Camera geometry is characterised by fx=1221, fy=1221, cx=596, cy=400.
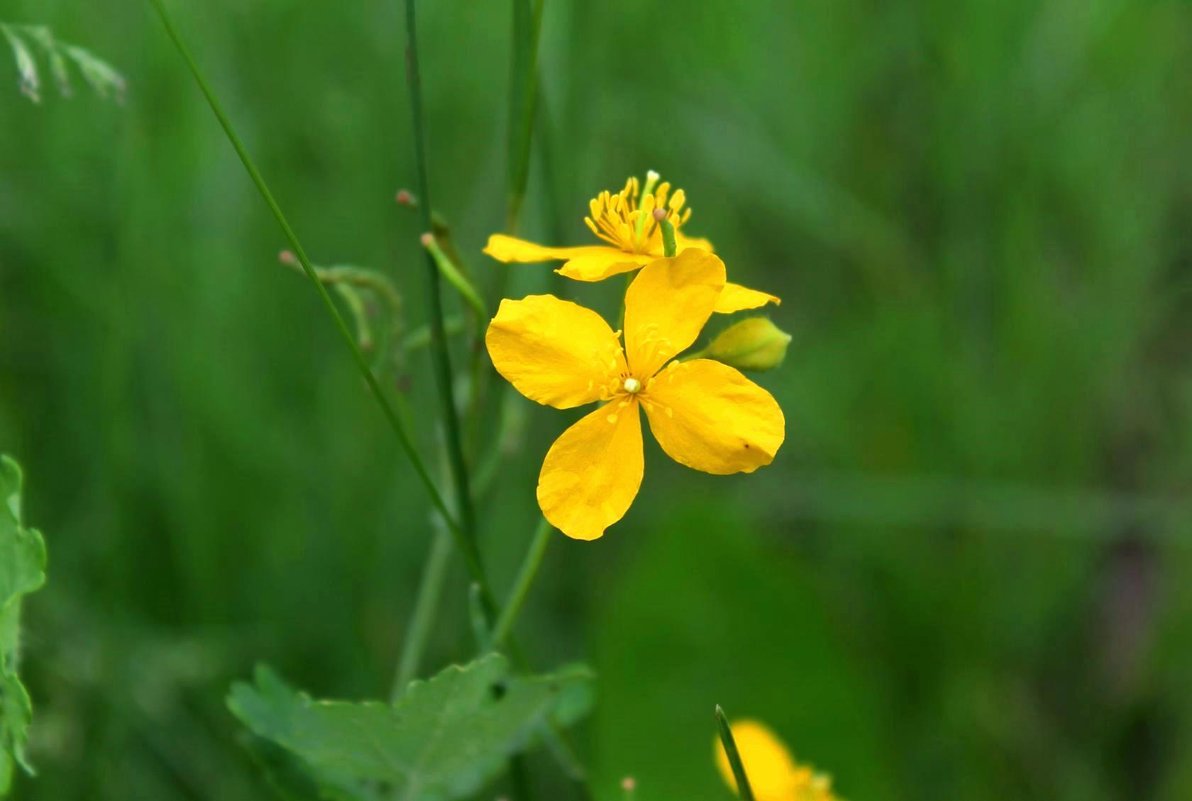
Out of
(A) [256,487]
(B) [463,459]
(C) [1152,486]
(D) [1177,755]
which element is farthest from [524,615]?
(C) [1152,486]

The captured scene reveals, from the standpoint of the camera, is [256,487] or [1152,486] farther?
[1152,486]

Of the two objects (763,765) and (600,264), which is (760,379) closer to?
(763,765)

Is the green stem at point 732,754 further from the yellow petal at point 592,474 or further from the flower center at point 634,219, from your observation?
the flower center at point 634,219

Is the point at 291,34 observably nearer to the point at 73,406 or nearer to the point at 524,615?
the point at 73,406

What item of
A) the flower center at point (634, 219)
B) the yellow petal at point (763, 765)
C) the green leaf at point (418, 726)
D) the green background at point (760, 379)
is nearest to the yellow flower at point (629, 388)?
the flower center at point (634, 219)

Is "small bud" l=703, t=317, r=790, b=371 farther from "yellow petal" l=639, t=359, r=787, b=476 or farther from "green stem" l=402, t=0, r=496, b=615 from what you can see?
"green stem" l=402, t=0, r=496, b=615
